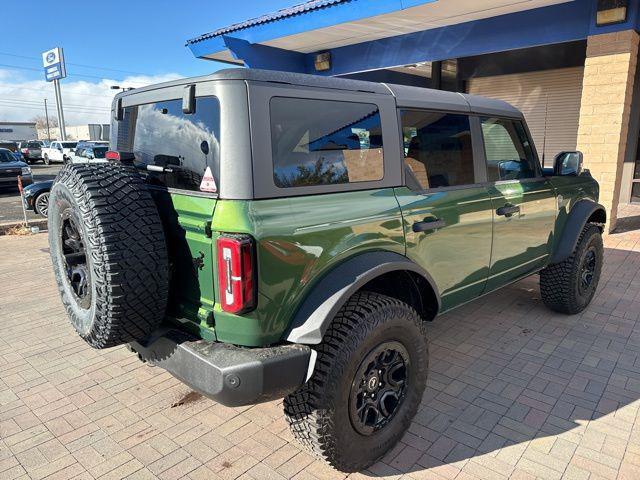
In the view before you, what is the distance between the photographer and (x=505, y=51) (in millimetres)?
9328

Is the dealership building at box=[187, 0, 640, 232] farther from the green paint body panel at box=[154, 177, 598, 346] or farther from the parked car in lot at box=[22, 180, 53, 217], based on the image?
the parked car in lot at box=[22, 180, 53, 217]

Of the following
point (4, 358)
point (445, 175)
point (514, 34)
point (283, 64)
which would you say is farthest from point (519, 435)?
point (283, 64)

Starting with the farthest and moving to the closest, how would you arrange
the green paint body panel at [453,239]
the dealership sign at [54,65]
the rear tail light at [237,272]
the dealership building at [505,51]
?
1. the dealership sign at [54,65]
2. the dealership building at [505,51]
3. the green paint body panel at [453,239]
4. the rear tail light at [237,272]

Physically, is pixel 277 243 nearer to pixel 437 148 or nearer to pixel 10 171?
pixel 437 148

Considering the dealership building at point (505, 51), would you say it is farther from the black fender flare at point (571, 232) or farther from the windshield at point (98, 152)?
the windshield at point (98, 152)

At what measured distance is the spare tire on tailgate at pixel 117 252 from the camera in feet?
6.80

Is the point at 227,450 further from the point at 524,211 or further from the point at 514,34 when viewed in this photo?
the point at 514,34

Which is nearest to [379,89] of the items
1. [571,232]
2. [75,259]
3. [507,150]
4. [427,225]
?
[427,225]

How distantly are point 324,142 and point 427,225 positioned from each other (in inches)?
33.4

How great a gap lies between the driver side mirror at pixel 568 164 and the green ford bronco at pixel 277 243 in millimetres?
1638

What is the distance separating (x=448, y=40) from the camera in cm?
854

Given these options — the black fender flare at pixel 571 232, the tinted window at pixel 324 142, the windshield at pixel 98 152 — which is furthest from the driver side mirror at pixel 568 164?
the windshield at pixel 98 152

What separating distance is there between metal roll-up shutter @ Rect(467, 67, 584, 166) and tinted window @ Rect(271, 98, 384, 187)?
8461mm

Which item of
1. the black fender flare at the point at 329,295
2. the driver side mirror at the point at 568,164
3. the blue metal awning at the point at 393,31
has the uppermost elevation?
the blue metal awning at the point at 393,31
